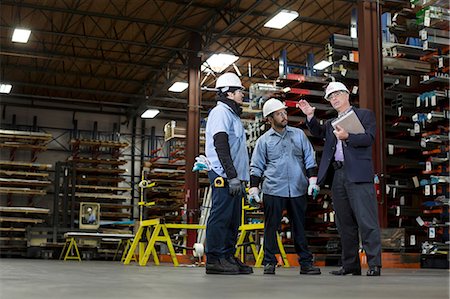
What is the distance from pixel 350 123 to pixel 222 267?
1.72 m

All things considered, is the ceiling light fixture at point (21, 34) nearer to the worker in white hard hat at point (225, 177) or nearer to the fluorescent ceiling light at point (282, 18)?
the fluorescent ceiling light at point (282, 18)

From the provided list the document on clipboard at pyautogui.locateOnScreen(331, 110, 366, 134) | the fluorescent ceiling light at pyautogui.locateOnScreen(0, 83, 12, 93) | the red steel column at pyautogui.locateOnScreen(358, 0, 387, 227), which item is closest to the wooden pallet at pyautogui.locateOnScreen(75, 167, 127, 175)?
the fluorescent ceiling light at pyautogui.locateOnScreen(0, 83, 12, 93)

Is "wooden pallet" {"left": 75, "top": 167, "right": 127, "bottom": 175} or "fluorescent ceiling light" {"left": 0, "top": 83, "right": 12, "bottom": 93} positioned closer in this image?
"wooden pallet" {"left": 75, "top": 167, "right": 127, "bottom": 175}

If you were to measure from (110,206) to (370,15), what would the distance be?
45.7ft

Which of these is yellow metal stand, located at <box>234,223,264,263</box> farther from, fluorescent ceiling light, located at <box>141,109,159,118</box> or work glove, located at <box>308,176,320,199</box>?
fluorescent ceiling light, located at <box>141,109,159,118</box>

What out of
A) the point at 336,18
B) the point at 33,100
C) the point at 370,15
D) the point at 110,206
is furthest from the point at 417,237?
the point at 33,100

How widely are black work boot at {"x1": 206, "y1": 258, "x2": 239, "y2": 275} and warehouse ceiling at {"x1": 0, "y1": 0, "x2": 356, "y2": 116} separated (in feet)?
39.9

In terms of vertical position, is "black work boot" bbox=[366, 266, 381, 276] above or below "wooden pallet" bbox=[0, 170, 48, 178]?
below

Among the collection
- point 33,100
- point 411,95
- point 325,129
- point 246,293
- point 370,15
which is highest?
point 33,100

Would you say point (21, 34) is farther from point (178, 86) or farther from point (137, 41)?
point (178, 86)

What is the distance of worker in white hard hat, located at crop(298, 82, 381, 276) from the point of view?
17.7 feet

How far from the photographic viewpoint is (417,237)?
10.7 meters

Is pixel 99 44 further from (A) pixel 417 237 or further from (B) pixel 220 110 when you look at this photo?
(B) pixel 220 110

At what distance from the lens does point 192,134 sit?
18156mm
